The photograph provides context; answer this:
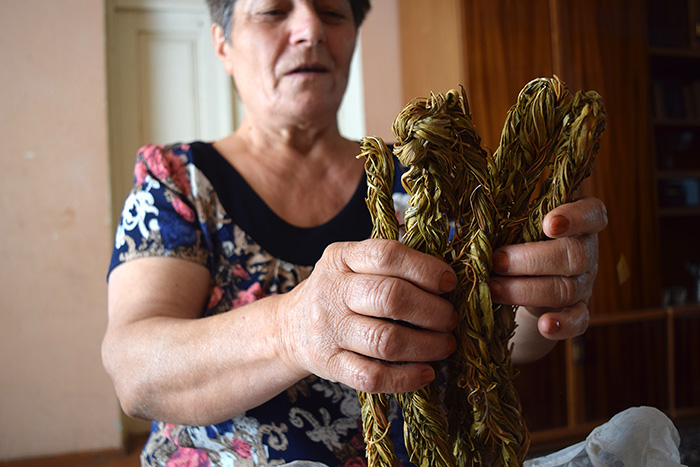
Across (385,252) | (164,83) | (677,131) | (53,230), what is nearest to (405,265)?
(385,252)

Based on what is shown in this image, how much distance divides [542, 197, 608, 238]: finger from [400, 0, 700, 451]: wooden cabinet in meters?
2.03

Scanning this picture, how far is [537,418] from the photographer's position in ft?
8.16

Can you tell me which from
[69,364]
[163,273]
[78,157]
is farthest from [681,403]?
[78,157]

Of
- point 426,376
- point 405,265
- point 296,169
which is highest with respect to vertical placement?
point 296,169

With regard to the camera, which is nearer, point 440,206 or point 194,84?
point 440,206

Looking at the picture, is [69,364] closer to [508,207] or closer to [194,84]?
[194,84]

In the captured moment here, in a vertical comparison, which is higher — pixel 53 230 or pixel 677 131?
pixel 677 131

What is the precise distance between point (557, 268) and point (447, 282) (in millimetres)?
116

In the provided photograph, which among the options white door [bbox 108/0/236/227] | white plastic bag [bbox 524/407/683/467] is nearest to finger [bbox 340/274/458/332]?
white plastic bag [bbox 524/407/683/467]

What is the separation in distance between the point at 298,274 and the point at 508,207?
1.38 feet

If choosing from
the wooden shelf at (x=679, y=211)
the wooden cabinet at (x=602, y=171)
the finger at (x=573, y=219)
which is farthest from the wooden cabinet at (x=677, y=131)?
the finger at (x=573, y=219)

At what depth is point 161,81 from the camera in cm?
298

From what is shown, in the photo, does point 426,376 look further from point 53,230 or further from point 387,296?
point 53,230

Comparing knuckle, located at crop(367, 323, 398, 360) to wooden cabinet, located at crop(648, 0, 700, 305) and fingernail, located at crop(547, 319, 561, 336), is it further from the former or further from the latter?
wooden cabinet, located at crop(648, 0, 700, 305)
